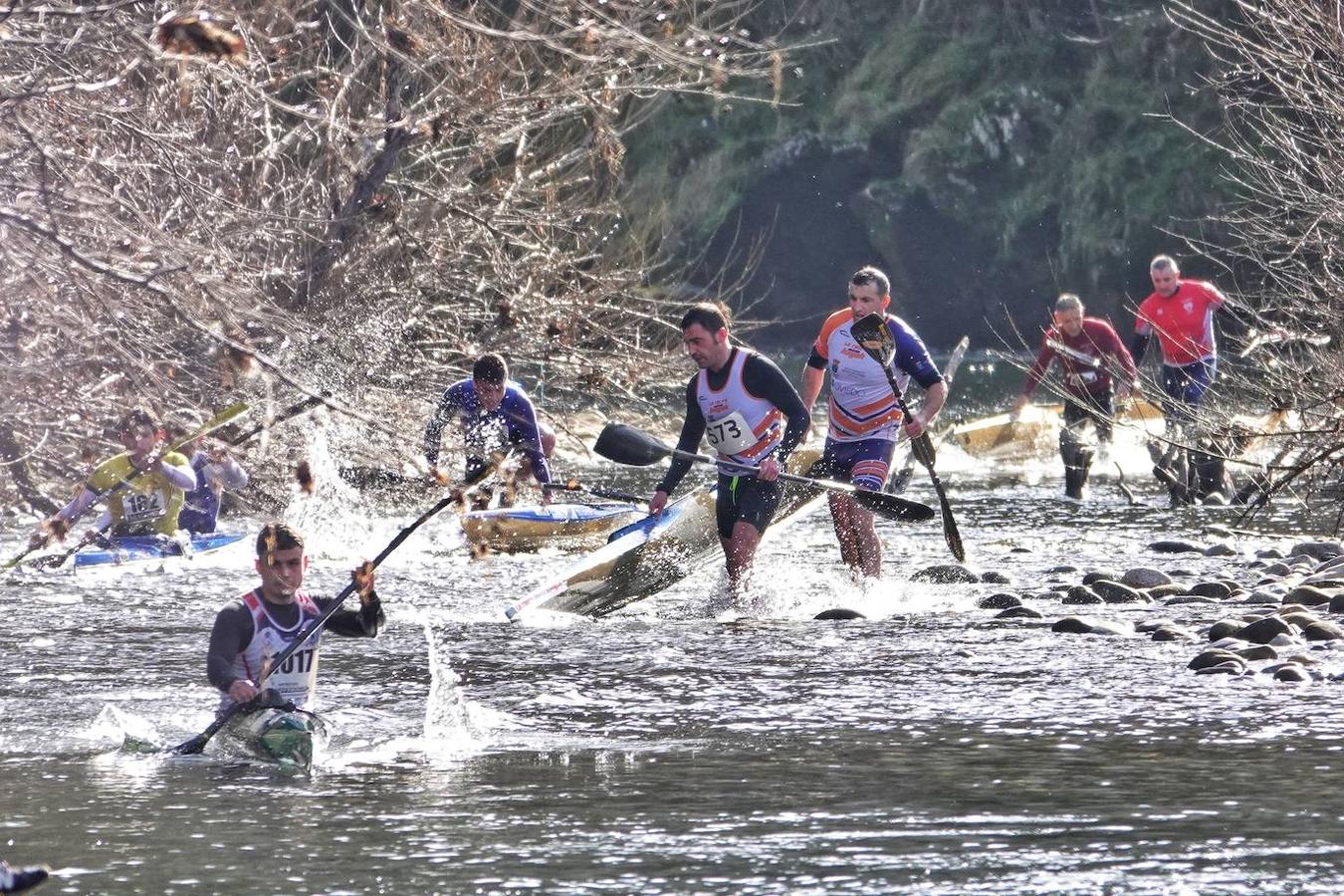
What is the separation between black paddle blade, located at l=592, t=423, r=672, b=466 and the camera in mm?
11250

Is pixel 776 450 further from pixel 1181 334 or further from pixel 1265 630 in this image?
pixel 1181 334

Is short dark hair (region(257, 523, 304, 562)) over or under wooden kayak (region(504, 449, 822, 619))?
over

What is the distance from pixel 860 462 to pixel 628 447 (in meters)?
1.23

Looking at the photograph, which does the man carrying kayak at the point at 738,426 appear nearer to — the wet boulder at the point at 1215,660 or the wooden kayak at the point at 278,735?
the wet boulder at the point at 1215,660

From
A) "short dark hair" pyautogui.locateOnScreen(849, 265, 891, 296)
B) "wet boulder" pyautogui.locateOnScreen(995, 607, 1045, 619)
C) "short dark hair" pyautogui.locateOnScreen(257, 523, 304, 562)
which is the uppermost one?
"short dark hair" pyautogui.locateOnScreen(849, 265, 891, 296)

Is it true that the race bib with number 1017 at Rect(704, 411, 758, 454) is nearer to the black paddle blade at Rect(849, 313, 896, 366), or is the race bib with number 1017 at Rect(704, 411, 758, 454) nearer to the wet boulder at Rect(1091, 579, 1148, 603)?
the black paddle blade at Rect(849, 313, 896, 366)

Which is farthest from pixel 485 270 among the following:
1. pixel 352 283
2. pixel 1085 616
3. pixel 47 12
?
pixel 47 12

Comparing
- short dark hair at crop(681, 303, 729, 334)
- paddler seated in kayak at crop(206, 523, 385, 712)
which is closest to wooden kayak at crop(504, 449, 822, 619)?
short dark hair at crop(681, 303, 729, 334)

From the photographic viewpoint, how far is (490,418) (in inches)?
521

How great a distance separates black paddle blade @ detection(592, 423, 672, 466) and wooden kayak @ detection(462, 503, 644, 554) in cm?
256

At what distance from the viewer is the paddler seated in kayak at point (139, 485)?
12.3 metres

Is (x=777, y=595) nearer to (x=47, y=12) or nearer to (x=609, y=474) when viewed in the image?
(x=47, y=12)

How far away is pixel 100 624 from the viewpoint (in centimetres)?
1092

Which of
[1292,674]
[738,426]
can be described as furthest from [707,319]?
[1292,674]
